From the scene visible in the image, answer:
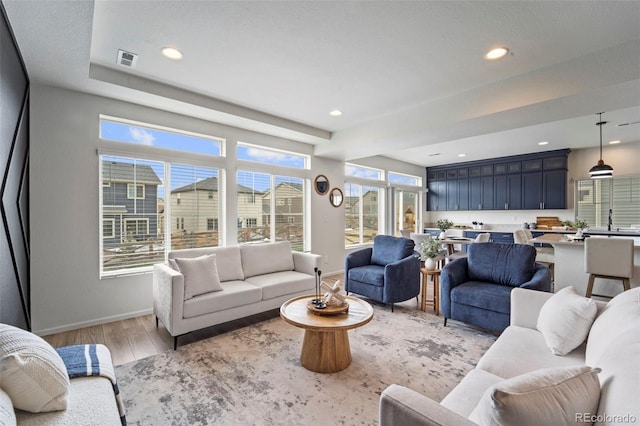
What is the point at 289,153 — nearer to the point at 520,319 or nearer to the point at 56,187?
the point at 56,187

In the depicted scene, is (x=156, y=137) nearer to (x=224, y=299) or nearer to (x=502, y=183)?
(x=224, y=299)

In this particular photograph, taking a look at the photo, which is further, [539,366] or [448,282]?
[448,282]

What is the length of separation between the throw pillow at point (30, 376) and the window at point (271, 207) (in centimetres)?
326

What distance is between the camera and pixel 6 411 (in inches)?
40.5

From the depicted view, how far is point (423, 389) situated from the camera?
2.09 metres

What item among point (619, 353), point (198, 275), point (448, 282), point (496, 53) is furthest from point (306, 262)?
point (619, 353)

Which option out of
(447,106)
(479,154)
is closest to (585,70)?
(447,106)

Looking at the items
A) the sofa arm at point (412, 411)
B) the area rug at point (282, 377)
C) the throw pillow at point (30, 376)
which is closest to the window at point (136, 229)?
the area rug at point (282, 377)

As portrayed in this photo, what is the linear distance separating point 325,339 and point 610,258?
335cm

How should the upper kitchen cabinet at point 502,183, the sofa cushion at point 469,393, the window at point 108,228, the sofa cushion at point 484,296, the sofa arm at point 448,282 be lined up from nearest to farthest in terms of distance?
the sofa cushion at point 469,393, the sofa cushion at point 484,296, the sofa arm at point 448,282, the window at point 108,228, the upper kitchen cabinet at point 502,183

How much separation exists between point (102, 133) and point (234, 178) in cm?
163

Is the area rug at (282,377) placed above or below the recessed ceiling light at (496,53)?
below

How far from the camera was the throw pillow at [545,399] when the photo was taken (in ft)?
2.84

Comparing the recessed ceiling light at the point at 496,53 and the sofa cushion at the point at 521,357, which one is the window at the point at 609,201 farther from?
the sofa cushion at the point at 521,357
